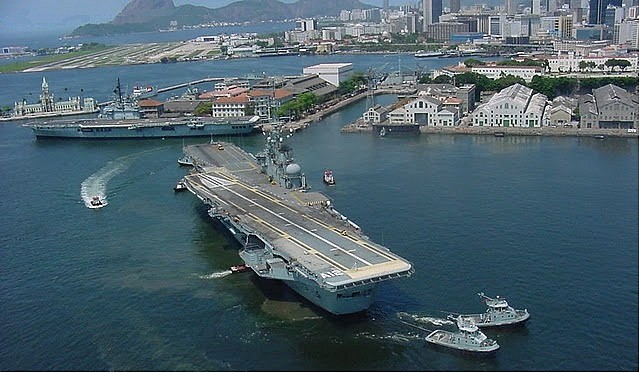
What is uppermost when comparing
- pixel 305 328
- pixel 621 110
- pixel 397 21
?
pixel 397 21

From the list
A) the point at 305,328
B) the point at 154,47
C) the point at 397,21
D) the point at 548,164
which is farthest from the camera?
the point at 397,21

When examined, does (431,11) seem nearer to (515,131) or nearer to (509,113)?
(509,113)

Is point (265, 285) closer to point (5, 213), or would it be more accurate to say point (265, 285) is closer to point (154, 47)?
point (5, 213)

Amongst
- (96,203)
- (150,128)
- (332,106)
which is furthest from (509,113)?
(96,203)

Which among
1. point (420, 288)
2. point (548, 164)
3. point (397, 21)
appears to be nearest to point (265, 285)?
point (420, 288)

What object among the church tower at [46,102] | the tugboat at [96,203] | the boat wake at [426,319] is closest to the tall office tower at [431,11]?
the church tower at [46,102]

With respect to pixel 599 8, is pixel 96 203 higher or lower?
lower

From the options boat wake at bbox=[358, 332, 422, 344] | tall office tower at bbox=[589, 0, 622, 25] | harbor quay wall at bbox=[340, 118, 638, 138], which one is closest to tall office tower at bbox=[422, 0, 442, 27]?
tall office tower at bbox=[589, 0, 622, 25]

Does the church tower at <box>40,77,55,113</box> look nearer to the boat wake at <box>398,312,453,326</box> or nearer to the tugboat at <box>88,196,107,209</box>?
the tugboat at <box>88,196,107,209</box>
